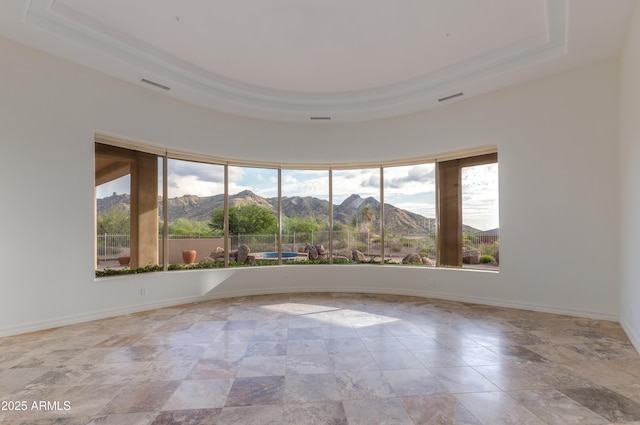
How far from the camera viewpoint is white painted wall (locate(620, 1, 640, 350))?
12.4ft

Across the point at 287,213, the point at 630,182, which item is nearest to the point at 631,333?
→ the point at 630,182

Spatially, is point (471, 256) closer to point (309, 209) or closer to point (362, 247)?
point (362, 247)

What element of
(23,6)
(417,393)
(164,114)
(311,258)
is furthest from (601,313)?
(23,6)

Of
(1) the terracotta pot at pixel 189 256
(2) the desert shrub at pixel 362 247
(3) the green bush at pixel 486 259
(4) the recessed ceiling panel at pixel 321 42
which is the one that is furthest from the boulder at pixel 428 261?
(1) the terracotta pot at pixel 189 256

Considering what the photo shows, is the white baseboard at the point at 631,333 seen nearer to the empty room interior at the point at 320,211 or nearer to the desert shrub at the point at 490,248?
the empty room interior at the point at 320,211

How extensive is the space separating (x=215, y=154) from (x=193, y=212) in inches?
50.5

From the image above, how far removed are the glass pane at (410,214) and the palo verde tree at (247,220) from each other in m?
2.73

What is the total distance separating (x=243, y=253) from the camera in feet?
23.5

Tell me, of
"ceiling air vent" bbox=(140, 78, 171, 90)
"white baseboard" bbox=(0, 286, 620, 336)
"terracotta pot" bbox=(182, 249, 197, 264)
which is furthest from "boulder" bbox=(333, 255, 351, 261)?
"ceiling air vent" bbox=(140, 78, 171, 90)

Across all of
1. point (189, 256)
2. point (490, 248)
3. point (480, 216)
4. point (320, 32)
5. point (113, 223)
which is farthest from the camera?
point (189, 256)

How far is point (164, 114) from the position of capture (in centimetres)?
590

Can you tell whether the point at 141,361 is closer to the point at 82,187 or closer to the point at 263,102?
the point at 82,187

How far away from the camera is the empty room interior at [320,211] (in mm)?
3023

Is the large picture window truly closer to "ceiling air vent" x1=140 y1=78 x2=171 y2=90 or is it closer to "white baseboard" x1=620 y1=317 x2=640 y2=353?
"ceiling air vent" x1=140 y1=78 x2=171 y2=90
